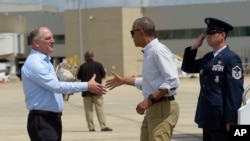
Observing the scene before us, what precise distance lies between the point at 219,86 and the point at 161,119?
80 centimetres

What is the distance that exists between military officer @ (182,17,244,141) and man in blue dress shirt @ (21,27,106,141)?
103cm

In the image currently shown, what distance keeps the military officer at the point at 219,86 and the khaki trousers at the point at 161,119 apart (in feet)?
1.13

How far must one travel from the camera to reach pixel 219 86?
20.5 ft

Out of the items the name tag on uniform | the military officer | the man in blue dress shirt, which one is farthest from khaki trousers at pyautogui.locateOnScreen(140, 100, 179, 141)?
the name tag on uniform

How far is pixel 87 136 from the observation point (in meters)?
14.3

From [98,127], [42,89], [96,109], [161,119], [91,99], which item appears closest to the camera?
[42,89]

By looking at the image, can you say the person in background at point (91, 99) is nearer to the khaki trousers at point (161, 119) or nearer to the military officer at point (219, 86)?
the khaki trousers at point (161, 119)

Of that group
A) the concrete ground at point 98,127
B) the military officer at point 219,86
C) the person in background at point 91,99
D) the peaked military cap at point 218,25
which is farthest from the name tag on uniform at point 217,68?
the person in background at point 91,99

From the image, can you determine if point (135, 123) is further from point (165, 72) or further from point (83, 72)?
point (165, 72)

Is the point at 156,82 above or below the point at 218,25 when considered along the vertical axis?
below

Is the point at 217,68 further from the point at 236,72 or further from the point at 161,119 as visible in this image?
the point at 161,119

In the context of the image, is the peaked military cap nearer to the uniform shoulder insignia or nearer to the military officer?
the military officer

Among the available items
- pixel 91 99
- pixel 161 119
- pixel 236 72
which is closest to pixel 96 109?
pixel 91 99

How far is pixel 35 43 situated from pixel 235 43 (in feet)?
229
